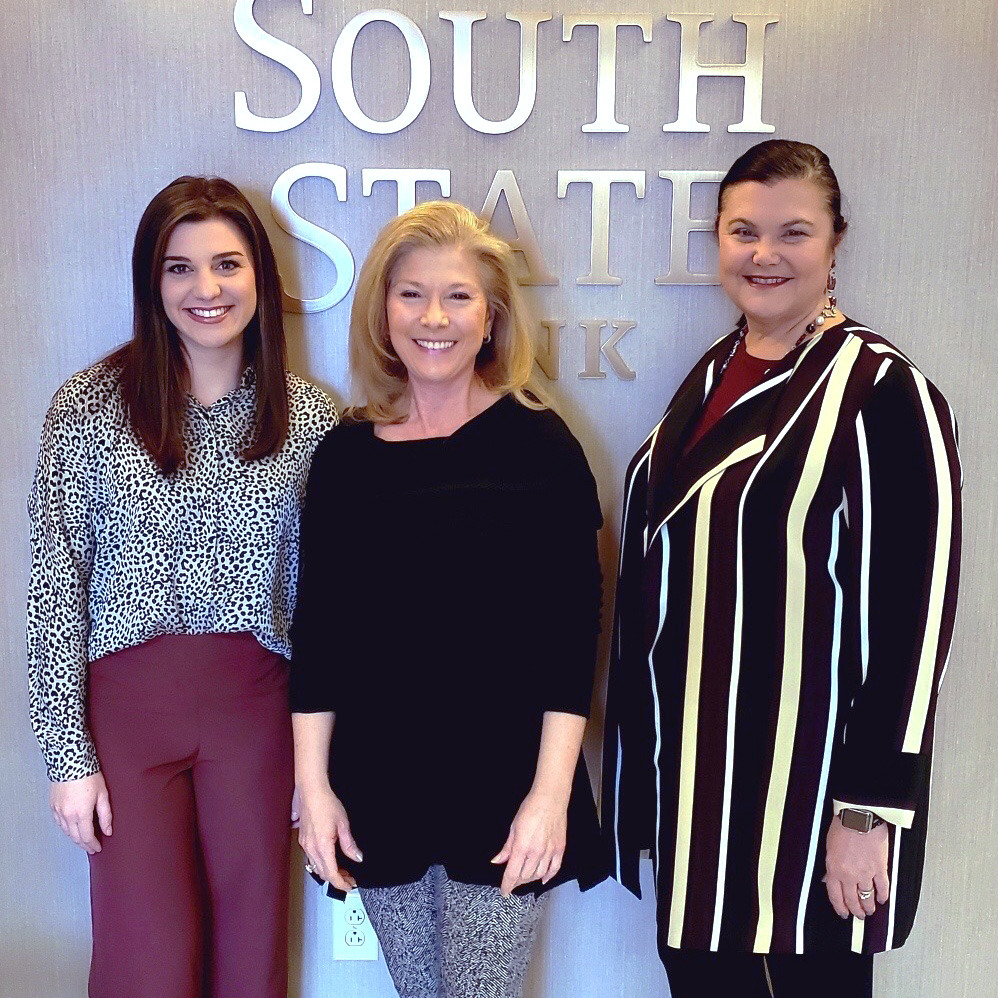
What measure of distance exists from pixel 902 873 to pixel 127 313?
1.70 meters

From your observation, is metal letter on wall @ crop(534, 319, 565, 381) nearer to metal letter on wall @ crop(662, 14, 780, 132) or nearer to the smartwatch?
metal letter on wall @ crop(662, 14, 780, 132)

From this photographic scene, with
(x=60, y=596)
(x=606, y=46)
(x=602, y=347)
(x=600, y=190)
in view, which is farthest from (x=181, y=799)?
(x=606, y=46)

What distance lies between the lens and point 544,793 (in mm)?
1521

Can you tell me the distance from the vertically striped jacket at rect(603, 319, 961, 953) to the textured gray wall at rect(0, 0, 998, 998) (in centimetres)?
45

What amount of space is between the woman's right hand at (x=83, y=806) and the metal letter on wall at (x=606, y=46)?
4.89 ft

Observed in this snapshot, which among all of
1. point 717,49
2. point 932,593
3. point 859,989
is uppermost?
point 717,49

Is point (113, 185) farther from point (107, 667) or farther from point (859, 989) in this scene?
point (859, 989)

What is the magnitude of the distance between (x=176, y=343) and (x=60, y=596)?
48 centimetres

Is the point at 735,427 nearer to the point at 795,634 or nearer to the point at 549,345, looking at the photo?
the point at 795,634

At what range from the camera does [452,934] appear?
1.58 meters

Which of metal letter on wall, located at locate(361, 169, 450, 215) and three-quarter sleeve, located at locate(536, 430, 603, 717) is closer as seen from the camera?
three-quarter sleeve, located at locate(536, 430, 603, 717)

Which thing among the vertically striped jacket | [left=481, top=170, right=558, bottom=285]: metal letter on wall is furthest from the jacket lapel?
[left=481, top=170, right=558, bottom=285]: metal letter on wall

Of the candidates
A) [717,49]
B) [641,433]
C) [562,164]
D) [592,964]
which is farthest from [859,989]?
[717,49]

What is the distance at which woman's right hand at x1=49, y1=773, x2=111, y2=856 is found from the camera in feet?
5.24
